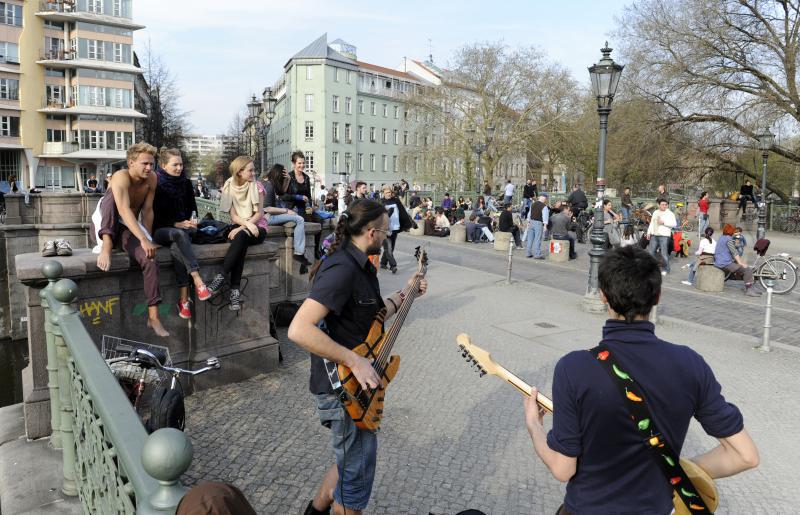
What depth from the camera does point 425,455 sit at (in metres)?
4.99

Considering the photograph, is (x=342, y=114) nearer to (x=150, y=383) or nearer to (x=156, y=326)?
(x=156, y=326)

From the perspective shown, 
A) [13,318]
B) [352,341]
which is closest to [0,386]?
[13,318]

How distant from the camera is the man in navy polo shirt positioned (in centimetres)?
211

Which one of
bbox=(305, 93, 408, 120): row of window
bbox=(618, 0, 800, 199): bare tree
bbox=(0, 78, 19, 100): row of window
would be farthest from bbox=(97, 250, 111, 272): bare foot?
bbox=(305, 93, 408, 120): row of window

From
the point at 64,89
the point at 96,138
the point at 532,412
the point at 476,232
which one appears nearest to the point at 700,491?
the point at 532,412

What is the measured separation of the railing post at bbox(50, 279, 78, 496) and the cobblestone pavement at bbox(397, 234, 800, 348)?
9.55 m

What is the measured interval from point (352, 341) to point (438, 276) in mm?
11475

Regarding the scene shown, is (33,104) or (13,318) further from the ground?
(33,104)

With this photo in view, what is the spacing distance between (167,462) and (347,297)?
1778 millimetres

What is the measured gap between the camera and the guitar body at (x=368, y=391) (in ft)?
10.2

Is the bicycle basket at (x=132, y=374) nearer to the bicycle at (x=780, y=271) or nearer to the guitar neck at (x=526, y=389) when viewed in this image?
the guitar neck at (x=526, y=389)

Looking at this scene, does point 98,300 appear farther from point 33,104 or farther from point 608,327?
point 33,104

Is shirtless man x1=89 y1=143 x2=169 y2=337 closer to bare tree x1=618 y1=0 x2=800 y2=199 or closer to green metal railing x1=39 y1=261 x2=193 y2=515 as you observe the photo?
green metal railing x1=39 y1=261 x2=193 y2=515

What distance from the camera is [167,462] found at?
55.5 inches
